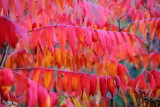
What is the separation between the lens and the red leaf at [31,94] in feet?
3.83

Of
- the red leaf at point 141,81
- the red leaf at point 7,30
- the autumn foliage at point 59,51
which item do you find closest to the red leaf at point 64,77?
the autumn foliage at point 59,51

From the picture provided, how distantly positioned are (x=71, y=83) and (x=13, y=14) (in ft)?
2.30

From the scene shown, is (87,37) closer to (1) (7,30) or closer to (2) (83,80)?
(2) (83,80)

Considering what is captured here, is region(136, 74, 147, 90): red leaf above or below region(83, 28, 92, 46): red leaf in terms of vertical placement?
below

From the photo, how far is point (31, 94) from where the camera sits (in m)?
1.18

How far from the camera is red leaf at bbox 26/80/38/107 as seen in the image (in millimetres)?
1168

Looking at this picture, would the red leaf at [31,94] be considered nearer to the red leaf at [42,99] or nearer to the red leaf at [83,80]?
the red leaf at [42,99]

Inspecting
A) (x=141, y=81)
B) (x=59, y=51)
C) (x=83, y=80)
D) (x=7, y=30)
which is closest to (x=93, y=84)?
(x=83, y=80)

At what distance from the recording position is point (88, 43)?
1.54 metres

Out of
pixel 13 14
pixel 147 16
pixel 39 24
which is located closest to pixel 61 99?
pixel 39 24

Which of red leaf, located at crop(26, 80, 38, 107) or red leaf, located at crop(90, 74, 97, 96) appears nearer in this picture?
red leaf, located at crop(26, 80, 38, 107)

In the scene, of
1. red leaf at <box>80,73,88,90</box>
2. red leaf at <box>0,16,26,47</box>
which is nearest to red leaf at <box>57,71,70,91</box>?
red leaf at <box>80,73,88,90</box>

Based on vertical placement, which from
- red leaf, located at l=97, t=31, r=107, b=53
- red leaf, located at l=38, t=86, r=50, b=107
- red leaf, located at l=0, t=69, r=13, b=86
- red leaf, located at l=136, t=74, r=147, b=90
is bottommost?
red leaf, located at l=136, t=74, r=147, b=90

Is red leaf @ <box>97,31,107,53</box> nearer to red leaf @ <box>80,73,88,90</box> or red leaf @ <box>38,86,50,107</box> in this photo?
red leaf @ <box>80,73,88,90</box>
